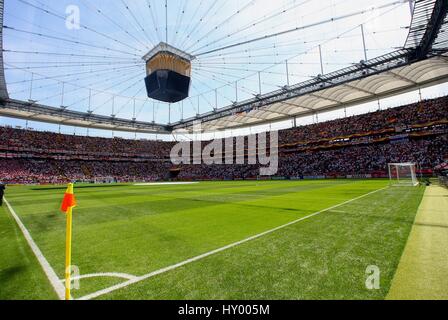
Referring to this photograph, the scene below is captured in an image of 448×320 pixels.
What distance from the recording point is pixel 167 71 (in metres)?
34.9

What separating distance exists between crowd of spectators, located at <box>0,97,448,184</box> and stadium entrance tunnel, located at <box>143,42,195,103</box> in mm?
34040

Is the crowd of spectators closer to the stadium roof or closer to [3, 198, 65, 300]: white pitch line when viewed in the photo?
the stadium roof

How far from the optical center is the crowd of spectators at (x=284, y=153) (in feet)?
141

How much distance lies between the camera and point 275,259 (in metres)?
4.78

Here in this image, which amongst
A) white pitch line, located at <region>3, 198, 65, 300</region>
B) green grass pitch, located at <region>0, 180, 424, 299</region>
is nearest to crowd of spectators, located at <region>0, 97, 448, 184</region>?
Result: green grass pitch, located at <region>0, 180, 424, 299</region>

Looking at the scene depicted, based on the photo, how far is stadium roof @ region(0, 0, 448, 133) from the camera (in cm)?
2209

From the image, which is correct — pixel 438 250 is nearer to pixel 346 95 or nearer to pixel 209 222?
pixel 209 222

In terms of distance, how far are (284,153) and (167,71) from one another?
41.9m

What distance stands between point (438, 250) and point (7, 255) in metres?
9.70

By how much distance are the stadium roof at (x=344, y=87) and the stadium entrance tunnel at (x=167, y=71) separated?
40.2 feet

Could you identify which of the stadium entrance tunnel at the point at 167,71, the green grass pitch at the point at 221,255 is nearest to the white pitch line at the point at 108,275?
the green grass pitch at the point at 221,255

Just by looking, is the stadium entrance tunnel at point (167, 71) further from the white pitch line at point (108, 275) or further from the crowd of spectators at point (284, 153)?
the crowd of spectators at point (284, 153)

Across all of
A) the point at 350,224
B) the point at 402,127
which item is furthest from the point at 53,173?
the point at 402,127

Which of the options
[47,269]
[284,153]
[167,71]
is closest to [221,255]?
[47,269]
